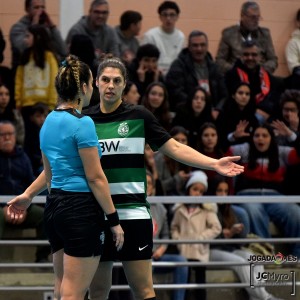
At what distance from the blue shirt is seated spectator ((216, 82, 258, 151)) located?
458 cm

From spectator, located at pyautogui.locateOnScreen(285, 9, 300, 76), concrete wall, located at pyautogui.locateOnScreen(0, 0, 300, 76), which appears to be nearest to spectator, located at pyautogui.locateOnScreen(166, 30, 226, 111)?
concrete wall, located at pyautogui.locateOnScreen(0, 0, 300, 76)

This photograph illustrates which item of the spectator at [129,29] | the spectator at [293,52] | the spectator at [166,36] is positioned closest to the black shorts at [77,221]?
the spectator at [129,29]

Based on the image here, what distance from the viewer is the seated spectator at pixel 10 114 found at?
948 centimetres

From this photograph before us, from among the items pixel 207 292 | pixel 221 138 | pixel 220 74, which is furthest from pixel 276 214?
pixel 220 74

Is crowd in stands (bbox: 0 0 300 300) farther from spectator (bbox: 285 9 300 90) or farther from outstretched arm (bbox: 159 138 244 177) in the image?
outstretched arm (bbox: 159 138 244 177)

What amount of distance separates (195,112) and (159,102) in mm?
444

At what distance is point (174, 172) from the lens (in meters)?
9.32

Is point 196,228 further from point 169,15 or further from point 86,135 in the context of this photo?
point 169,15

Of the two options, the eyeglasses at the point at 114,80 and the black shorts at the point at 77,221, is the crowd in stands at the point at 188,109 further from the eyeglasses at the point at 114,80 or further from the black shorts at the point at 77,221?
the black shorts at the point at 77,221

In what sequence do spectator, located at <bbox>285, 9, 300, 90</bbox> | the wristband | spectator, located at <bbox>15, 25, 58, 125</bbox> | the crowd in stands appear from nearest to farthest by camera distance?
the wristband, the crowd in stands, spectator, located at <bbox>15, 25, 58, 125</bbox>, spectator, located at <bbox>285, 9, 300, 90</bbox>

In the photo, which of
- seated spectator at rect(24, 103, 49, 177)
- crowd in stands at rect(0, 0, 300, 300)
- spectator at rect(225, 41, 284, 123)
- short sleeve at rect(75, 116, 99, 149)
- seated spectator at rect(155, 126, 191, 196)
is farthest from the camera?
spectator at rect(225, 41, 284, 123)

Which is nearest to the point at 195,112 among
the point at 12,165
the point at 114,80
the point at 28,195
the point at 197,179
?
the point at 197,179

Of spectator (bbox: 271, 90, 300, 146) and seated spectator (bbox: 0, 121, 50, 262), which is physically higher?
spectator (bbox: 271, 90, 300, 146)

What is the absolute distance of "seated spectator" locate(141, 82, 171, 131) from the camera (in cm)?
981
